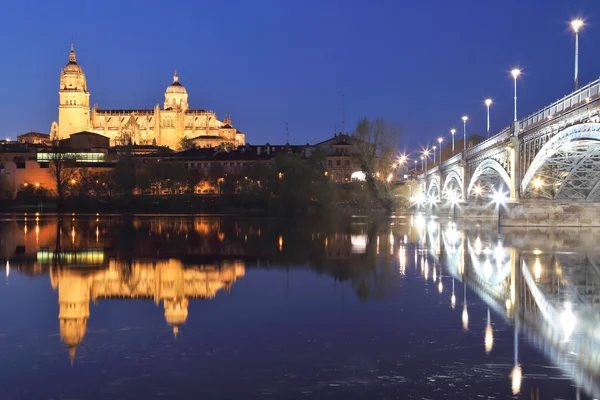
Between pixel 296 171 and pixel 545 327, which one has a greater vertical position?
pixel 296 171

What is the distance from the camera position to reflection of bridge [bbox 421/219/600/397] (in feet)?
40.2

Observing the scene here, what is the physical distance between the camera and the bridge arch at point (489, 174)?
5982 cm

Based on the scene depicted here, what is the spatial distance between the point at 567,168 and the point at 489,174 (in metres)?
23.7

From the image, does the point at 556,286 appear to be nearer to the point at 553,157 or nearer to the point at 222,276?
the point at 222,276

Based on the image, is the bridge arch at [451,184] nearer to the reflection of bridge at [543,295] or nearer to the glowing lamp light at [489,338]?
the reflection of bridge at [543,295]

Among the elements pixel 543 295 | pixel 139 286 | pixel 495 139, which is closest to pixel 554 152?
pixel 495 139

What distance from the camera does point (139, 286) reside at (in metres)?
20.7

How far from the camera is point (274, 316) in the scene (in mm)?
16266

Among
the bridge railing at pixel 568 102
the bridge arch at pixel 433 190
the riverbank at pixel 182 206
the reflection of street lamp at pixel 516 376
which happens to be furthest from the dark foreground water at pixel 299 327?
the bridge arch at pixel 433 190

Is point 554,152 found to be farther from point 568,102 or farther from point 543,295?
point 543,295

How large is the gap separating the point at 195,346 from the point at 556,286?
37.9 feet

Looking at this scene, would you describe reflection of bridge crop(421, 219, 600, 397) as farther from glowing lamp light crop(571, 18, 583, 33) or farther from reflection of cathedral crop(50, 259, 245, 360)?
glowing lamp light crop(571, 18, 583, 33)

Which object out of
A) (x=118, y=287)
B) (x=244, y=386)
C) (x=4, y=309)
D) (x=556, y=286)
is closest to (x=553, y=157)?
(x=556, y=286)

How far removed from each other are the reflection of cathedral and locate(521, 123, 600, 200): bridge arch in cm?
2284
